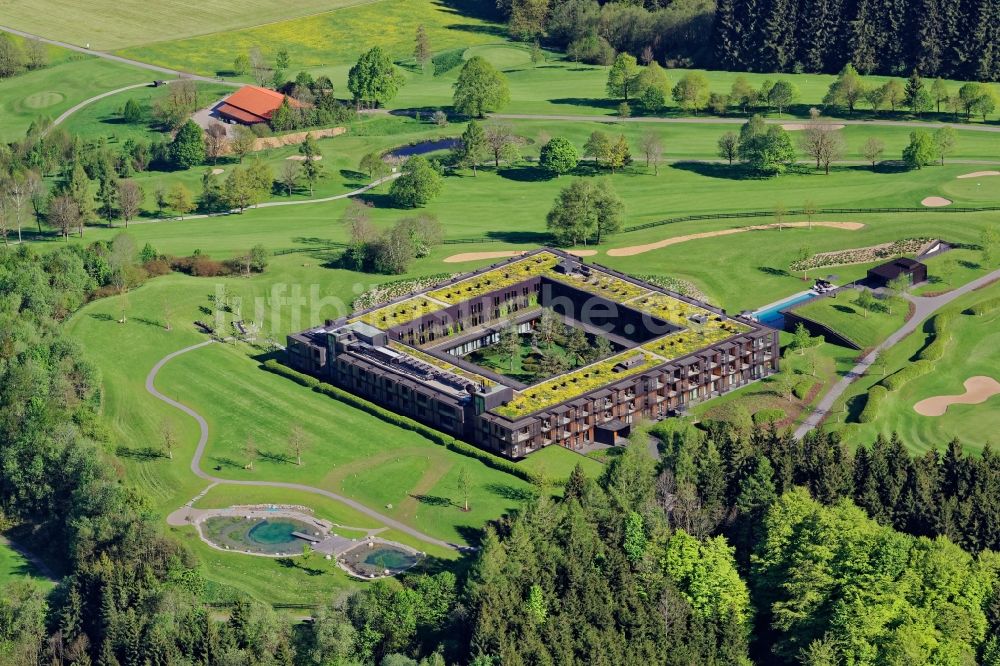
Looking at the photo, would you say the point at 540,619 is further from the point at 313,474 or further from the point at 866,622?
the point at 313,474

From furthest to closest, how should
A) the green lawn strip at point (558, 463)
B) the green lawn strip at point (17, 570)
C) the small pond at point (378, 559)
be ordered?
the green lawn strip at point (558, 463) → the green lawn strip at point (17, 570) → the small pond at point (378, 559)

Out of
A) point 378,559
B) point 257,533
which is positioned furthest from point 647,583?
point 257,533

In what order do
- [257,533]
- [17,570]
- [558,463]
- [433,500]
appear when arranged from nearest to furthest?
[17,570]
[257,533]
[433,500]
[558,463]

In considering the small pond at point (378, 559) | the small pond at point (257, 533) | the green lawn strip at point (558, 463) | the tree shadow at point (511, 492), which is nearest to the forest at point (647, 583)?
the tree shadow at point (511, 492)

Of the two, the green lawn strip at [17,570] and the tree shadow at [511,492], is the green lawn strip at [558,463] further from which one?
the green lawn strip at [17,570]

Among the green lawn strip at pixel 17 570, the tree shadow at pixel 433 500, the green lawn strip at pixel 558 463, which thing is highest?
the green lawn strip at pixel 558 463

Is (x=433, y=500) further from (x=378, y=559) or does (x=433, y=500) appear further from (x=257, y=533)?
(x=257, y=533)

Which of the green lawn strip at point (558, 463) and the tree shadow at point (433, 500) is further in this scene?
the green lawn strip at point (558, 463)
